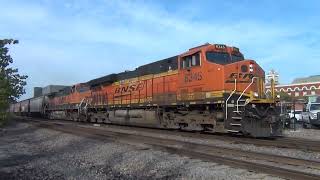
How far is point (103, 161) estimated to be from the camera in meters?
12.8

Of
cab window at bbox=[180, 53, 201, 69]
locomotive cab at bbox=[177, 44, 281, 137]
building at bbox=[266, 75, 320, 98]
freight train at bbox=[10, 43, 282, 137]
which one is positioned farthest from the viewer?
building at bbox=[266, 75, 320, 98]

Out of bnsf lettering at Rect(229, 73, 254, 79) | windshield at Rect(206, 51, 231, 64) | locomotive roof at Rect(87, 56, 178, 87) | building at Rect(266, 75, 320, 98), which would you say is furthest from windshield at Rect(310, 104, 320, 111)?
building at Rect(266, 75, 320, 98)

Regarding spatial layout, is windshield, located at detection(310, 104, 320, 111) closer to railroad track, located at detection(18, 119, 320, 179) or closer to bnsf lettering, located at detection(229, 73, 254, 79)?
bnsf lettering, located at detection(229, 73, 254, 79)

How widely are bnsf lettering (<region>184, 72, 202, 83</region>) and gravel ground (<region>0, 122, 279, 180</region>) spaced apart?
5340 millimetres

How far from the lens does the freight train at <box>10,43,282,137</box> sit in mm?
17891

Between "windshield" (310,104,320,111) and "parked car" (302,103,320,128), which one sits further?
"windshield" (310,104,320,111)

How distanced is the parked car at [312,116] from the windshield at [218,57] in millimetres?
12760

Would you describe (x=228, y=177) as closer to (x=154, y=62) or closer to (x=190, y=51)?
(x=190, y=51)

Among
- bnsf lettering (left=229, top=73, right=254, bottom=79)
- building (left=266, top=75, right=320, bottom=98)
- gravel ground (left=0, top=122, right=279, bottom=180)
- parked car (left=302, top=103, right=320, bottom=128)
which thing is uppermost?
building (left=266, top=75, right=320, bottom=98)

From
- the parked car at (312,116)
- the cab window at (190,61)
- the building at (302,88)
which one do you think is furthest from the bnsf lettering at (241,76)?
the building at (302,88)

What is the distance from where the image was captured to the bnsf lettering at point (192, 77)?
20.0 meters

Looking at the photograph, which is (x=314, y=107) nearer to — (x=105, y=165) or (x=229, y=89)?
(x=229, y=89)

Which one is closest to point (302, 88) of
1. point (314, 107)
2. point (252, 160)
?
point (314, 107)

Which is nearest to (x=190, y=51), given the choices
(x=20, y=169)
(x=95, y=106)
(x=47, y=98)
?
(x=20, y=169)
